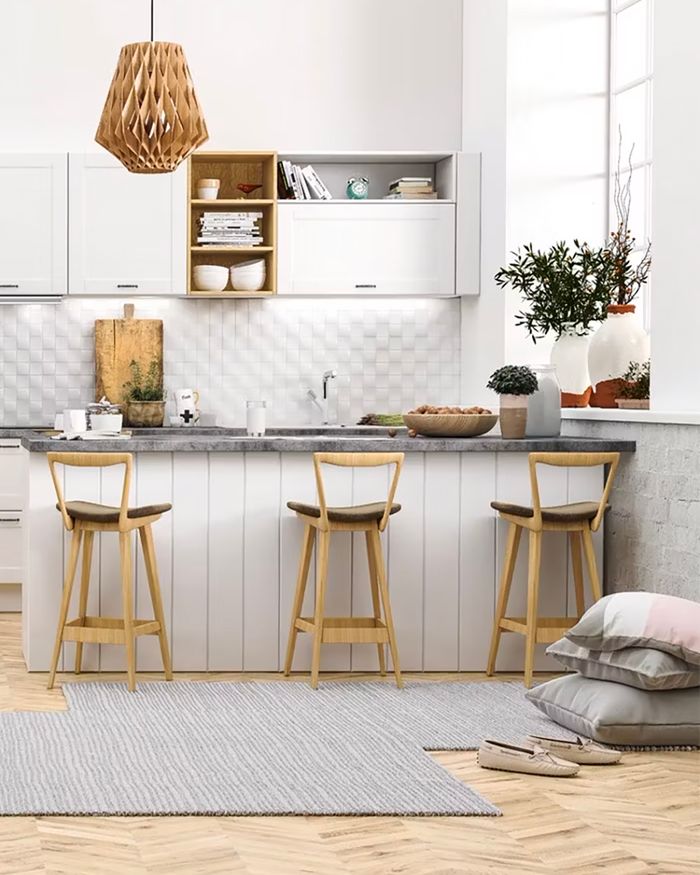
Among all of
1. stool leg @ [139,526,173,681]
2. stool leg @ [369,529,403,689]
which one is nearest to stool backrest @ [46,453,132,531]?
stool leg @ [139,526,173,681]

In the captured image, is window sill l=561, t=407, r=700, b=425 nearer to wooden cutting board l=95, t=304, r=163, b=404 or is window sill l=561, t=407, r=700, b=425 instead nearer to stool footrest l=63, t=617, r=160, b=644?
stool footrest l=63, t=617, r=160, b=644

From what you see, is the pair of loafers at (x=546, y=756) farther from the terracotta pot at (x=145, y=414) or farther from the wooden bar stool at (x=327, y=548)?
the terracotta pot at (x=145, y=414)

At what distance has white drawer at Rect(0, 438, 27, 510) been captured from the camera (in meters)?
7.24

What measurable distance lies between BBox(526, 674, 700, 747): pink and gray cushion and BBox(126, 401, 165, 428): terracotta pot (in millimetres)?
3912

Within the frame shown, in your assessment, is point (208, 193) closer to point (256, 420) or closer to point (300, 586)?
point (256, 420)

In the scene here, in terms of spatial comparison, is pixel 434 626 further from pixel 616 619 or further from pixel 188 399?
pixel 188 399

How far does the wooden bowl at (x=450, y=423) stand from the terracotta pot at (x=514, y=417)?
102 millimetres

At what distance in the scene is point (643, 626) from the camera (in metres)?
4.45

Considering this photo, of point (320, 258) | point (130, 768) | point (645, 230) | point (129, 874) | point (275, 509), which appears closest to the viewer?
A: point (129, 874)

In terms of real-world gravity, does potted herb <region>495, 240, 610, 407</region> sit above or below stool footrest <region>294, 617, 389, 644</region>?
above

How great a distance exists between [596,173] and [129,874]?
5314 mm

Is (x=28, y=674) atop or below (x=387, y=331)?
below

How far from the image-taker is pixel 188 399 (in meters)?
7.88

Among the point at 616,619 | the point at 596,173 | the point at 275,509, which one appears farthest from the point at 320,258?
the point at 616,619
